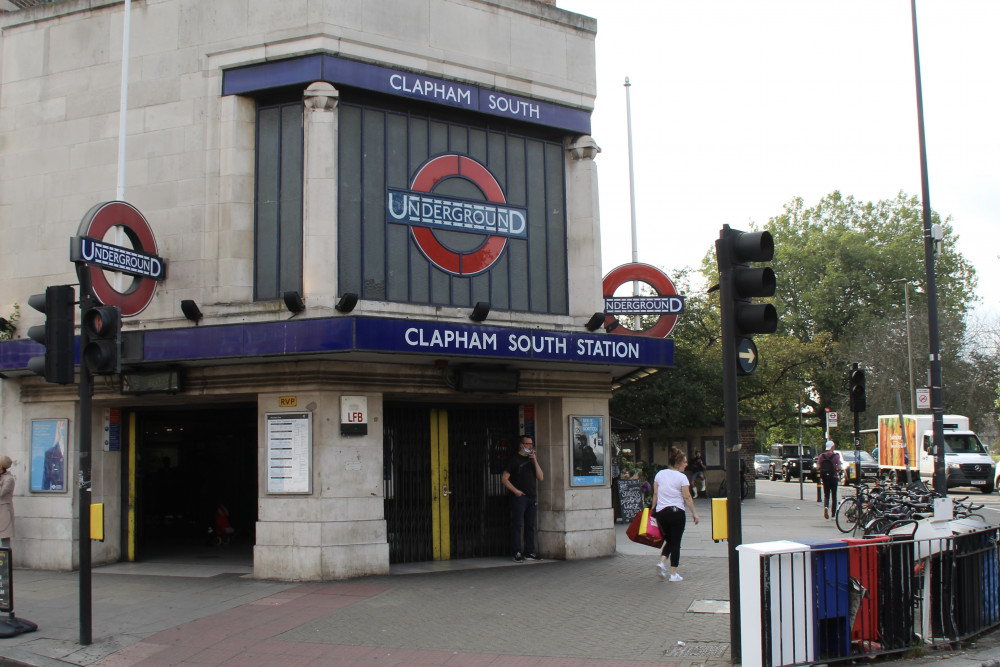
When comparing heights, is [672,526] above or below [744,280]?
below

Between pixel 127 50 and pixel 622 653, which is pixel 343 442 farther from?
pixel 127 50

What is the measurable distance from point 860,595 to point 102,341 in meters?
7.42

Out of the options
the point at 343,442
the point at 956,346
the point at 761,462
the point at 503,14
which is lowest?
the point at 761,462

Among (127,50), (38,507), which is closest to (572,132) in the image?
(127,50)

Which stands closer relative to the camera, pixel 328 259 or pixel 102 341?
pixel 102 341

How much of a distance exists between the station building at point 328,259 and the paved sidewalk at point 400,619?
3.73ft

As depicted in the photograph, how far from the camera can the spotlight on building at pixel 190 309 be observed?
12117 millimetres

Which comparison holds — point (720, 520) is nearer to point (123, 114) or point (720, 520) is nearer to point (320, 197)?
point (320, 197)

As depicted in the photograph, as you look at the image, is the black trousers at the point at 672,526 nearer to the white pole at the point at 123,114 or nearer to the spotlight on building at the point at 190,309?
the spotlight on building at the point at 190,309

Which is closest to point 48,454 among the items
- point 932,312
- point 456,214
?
point 456,214

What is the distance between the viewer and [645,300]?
14.4 meters

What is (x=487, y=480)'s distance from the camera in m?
14.4

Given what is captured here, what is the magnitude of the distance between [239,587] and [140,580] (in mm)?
1802

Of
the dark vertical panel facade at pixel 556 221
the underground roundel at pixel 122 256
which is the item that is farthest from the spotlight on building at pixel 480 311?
the underground roundel at pixel 122 256
